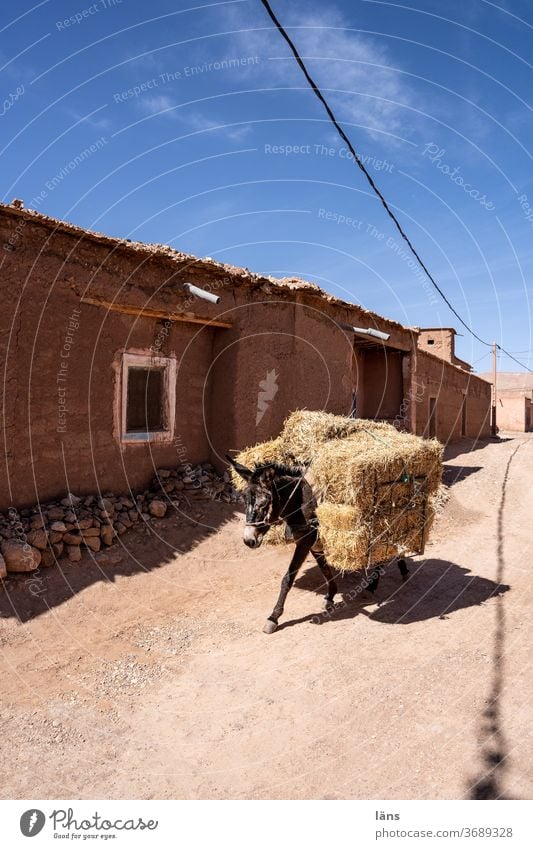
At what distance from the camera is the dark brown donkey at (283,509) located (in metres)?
5.54

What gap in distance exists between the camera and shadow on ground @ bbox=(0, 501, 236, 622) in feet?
19.8

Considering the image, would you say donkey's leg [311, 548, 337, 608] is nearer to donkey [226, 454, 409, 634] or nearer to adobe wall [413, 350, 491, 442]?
donkey [226, 454, 409, 634]

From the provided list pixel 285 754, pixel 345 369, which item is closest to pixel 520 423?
pixel 345 369

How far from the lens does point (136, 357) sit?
866 cm

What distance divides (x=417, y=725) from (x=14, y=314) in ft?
21.3

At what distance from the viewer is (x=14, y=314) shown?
6.89 meters

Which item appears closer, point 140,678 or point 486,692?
point 486,692

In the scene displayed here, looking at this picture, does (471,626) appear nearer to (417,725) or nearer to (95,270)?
(417,725)

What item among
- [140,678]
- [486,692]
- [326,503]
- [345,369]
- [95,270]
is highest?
[95,270]

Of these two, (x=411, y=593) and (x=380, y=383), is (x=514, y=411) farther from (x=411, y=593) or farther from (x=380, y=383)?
Answer: (x=411, y=593)
